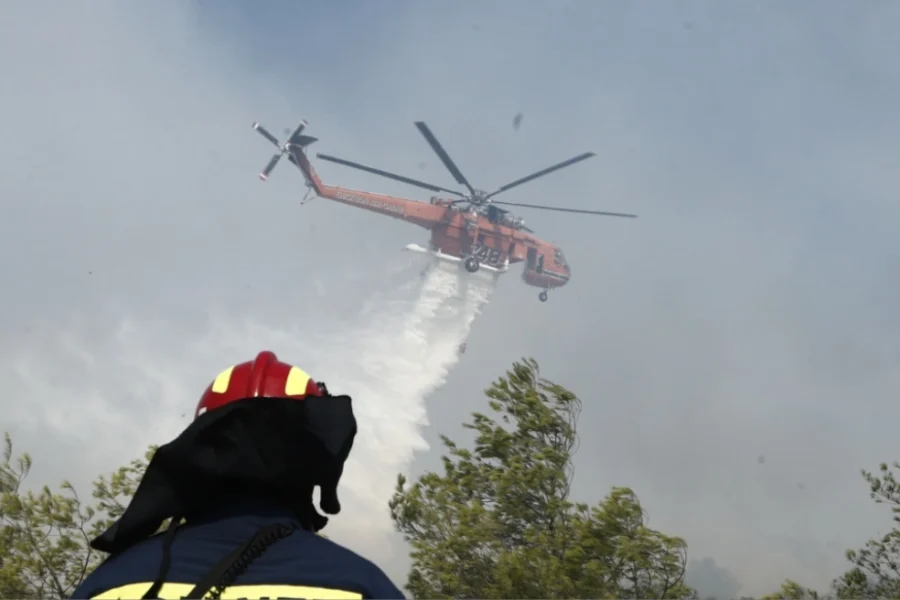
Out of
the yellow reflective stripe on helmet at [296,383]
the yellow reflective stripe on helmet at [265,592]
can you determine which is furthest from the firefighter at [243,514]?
the yellow reflective stripe on helmet at [296,383]

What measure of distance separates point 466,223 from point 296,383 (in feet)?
183

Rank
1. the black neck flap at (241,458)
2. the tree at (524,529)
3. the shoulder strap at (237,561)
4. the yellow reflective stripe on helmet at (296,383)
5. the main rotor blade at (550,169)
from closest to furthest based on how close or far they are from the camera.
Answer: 1. the shoulder strap at (237,561)
2. the black neck flap at (241,458)
3. the yellow reflective stripe on helmet at (296,383)
4. the tree at (524,529)
5. the main rotor blade at (550,169)

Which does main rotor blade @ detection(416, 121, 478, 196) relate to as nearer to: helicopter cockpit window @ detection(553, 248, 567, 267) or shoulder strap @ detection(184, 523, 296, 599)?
helicopter cockpit window @ detection(553, 248, 567, 267)

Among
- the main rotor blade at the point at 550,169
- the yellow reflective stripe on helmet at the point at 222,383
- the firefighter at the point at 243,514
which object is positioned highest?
the main rotor blade at the point at 550,169

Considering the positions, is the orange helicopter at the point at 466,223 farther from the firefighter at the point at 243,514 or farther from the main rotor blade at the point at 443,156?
Answer: the firefighter at the point at 243,514

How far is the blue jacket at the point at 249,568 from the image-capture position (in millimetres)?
2057

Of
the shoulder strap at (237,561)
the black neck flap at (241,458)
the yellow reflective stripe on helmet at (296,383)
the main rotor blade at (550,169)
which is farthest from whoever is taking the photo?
the main rotor blade at (550,169)

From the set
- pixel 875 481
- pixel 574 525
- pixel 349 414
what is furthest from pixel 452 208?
pixel 349 414

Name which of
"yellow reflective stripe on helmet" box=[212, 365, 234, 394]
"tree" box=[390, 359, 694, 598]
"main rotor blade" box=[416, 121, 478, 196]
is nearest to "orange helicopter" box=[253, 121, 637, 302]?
"main rotor blade" box=[416, 121, 478, 196]

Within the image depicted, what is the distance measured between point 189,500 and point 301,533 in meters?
0.40

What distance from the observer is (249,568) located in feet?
6.89

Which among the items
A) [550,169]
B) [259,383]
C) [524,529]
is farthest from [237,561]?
[550,169]

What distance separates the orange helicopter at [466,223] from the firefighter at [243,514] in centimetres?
4750

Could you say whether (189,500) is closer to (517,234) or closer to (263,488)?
(263,488)
